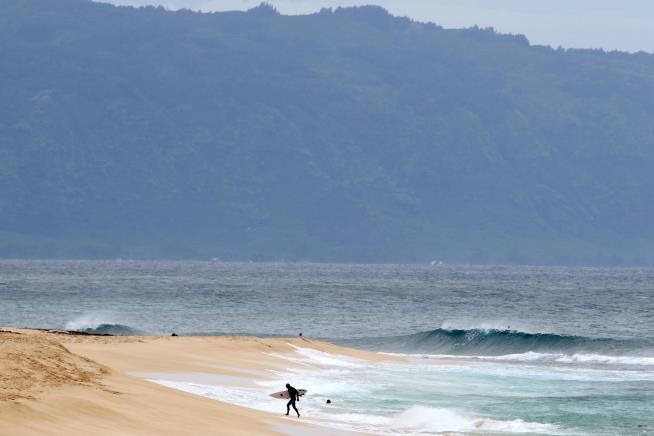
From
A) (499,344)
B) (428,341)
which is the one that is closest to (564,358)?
(499,344)

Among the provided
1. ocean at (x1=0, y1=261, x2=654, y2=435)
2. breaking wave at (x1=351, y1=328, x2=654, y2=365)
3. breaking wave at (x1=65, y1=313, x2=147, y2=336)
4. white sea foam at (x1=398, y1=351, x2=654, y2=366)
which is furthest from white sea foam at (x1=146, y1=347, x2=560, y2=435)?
breaking wave at (x1=65, y1=313, x2=147, y2=336)

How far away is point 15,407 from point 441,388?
22.6m

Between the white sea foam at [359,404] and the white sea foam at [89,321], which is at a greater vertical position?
the white sea foam at [359,404]

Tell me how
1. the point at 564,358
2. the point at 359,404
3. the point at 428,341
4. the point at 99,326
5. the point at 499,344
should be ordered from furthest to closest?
the point at 99,326 < the point at 428,341 < the point at 499,344 < the point at 564,358 < the point at 359,404

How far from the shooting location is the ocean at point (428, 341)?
3638 cm

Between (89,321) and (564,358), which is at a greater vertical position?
(564,358)

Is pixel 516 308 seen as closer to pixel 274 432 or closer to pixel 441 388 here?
pixel 441 388

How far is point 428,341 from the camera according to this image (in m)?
78.8

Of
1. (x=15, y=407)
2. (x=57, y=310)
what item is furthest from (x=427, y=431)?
(x=57, y=310)

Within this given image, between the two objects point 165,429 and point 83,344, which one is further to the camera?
point 83,344

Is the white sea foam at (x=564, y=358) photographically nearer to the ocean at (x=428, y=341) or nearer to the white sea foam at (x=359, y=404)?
the ocean at (x=428, y=341)

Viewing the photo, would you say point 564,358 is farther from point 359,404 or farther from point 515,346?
point 359,404

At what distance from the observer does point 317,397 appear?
39062mm

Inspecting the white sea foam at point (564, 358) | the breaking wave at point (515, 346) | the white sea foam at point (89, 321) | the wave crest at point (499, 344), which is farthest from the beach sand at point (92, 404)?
the white sea foam at point (89, 321)
